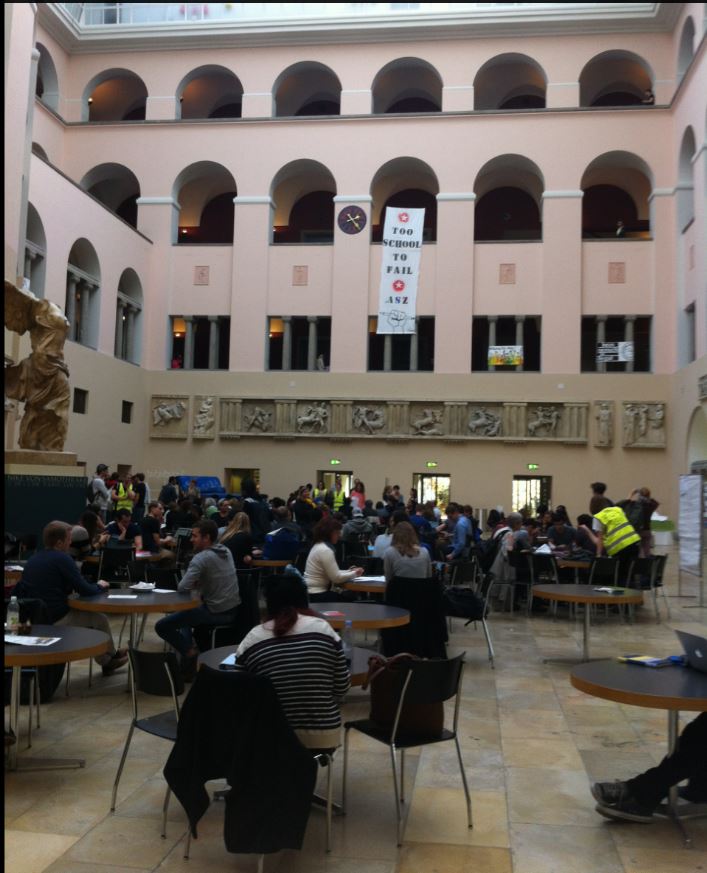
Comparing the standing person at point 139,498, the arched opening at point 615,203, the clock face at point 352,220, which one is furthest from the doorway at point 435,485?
the arched opening at point 615,203

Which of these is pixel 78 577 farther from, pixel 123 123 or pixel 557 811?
pixel 123 123

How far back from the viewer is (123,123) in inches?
949

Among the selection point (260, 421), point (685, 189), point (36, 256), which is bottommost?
point (260, 421)

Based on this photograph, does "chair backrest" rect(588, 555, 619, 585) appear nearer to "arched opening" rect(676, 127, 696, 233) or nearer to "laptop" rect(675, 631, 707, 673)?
"laptop" rect(675, 631, 707, 673)

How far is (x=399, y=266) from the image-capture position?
2075cm

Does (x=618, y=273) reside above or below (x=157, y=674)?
above

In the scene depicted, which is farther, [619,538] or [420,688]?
[619,538]

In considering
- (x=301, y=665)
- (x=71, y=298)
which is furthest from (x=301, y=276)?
(x=301, y=665)

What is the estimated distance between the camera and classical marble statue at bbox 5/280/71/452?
12.3 metres

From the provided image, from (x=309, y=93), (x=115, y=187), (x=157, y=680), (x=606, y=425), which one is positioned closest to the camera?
(x=157, y=680)

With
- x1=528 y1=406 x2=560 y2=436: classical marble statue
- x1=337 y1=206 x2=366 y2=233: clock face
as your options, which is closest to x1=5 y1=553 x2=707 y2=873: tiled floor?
x1=528 y1=406 x2=560 y2=436: classical marble statue

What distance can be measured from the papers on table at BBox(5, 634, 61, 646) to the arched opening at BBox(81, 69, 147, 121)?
24.5 m

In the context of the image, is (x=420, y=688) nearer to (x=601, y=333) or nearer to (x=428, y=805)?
(x=428, y=805)

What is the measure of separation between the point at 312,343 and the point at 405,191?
6102 mm
